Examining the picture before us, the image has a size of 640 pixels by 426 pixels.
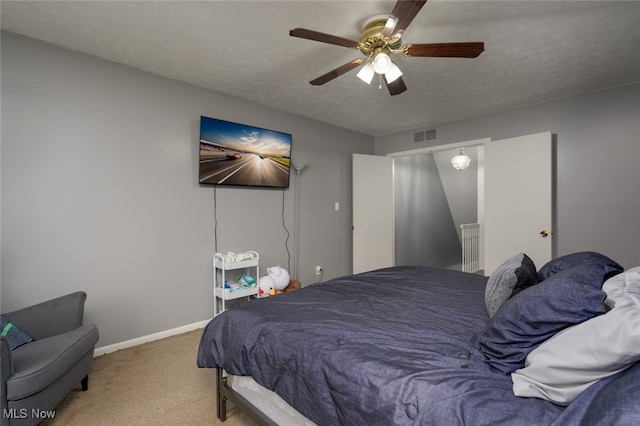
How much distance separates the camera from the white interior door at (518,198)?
3393mm

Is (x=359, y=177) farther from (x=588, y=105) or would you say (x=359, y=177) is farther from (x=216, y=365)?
(x=216, y=365)

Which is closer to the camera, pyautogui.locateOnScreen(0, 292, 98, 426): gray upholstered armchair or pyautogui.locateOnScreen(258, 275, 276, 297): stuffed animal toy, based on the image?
pyautogui.locateOnScreen(0, 292, 98, 426): gray upholstered armchair

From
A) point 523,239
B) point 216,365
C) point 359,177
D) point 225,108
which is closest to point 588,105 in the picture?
point 523,239

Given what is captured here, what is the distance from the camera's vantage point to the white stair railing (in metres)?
5.54

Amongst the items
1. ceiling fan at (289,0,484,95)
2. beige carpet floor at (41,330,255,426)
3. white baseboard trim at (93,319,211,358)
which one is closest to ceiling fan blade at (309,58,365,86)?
ceiling fan at (289,0,484,95)

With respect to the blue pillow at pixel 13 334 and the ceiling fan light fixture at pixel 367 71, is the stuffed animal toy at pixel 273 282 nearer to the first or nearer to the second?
the blue pillow at pixel 13 334

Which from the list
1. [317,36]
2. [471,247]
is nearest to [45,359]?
[317,36]

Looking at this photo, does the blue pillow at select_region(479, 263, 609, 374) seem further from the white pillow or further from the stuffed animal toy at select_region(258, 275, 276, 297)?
the stuffed animal toy at select_region(258, 275, 276, 297)

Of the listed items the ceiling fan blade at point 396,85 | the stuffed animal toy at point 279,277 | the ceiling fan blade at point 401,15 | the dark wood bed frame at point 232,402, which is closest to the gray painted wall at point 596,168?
the ceiling fan blade at point 396,85

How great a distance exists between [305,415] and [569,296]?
1097mm

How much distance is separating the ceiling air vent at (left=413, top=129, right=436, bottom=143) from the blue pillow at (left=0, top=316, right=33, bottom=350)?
472 cm

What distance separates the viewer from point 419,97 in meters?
3.36

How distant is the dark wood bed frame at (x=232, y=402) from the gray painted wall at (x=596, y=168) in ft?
12.0

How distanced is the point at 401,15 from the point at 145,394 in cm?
277
